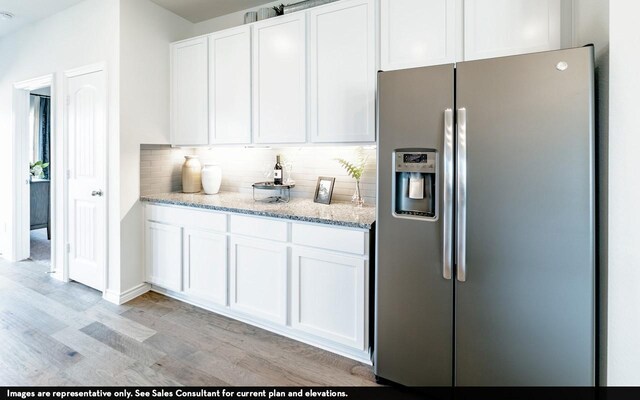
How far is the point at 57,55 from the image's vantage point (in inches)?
132

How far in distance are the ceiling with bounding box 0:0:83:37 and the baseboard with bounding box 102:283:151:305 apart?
2.75m

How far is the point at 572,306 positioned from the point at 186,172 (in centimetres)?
317

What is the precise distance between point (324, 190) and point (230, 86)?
1236 millimetres

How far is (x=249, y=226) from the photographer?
246 cm

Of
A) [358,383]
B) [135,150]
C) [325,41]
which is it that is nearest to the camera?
[358,383]

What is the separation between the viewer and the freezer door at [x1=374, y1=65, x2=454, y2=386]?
5.43 feet

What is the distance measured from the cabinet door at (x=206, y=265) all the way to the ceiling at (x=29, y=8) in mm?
2574

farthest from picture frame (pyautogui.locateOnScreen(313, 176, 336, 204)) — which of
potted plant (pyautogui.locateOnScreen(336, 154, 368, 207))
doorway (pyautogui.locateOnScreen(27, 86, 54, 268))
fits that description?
doorway (pyautogui.locateOnScreen(27, 86, 54, 268))

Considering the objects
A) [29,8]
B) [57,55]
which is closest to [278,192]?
[57,55]

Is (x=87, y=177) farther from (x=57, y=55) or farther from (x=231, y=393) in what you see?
(x=231, y=393)

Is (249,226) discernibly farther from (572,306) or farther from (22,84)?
(22,84)

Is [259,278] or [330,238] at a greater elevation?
[330,238]

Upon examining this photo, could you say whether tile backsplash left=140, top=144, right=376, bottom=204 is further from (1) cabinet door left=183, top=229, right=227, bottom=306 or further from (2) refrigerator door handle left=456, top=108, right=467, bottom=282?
(2) refrigerator door handle left=456, top=108, right=467, bottom=282

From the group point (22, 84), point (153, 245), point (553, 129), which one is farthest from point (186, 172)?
point (553, 129)
